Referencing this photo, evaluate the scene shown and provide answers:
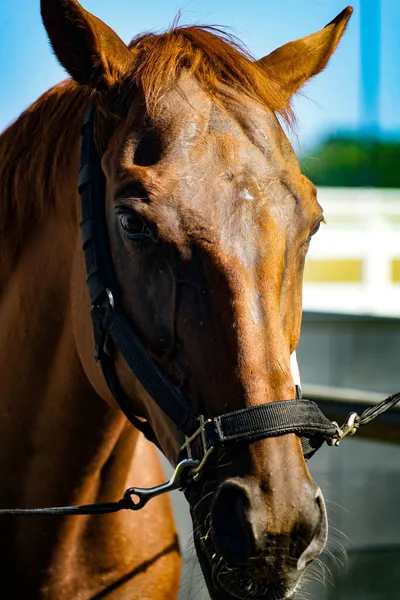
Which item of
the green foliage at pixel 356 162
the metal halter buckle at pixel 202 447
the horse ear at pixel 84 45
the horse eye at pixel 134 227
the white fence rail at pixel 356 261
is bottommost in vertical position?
the white fence rail at pixel 356 261

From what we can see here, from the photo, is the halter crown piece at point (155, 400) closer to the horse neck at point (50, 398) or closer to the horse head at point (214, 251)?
the horse head at point (214, 251)

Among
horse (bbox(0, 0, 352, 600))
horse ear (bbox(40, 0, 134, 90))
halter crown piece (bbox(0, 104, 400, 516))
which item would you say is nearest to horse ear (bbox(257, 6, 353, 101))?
horse (bbox(0, 0, 352, 600))

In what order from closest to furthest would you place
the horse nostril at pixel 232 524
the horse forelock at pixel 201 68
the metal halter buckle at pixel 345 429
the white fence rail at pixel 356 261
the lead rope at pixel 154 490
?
the horse nostril at pixel 232 524 < the lead rope at pixel 154 490 < the metal halter buckle at pixel 345 429 < the horse forelock at pixel 201 68 < the white fence rail at pixel 356 261

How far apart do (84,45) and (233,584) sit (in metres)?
1.30

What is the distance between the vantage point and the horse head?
4.86 ft

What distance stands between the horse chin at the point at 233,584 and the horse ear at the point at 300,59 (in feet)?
3.81

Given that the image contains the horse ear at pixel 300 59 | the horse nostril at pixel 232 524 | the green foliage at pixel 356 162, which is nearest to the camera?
the horse nostril at pixel 232 524

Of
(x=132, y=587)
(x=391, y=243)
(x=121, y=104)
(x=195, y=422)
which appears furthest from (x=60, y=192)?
(x=391, y=243)

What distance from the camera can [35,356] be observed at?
213cm

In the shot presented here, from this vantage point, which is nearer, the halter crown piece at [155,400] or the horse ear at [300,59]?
the halter crown piece at [155,400]

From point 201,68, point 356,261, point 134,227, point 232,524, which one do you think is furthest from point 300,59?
point 356,261

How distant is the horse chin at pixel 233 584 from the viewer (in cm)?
149

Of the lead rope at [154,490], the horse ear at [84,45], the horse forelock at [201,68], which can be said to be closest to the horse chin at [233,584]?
the lead rope at [154,490]

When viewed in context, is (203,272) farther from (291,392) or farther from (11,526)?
(11,526)
